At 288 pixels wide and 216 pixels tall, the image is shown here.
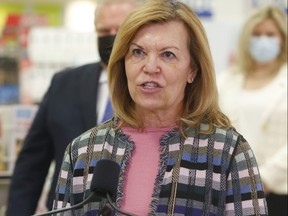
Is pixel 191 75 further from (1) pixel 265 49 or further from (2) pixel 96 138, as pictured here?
(1) pixel 265 49

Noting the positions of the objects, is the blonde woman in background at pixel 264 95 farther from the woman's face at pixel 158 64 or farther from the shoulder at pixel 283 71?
the woman's face at pixel 158 64

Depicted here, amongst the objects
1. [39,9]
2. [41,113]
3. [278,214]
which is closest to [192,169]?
[41,113]

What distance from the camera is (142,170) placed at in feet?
5.04

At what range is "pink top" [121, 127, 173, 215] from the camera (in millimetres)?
1499

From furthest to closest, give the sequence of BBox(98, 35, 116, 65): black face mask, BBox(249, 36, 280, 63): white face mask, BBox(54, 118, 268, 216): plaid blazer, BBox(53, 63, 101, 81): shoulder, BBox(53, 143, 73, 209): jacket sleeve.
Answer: BBox(249, 36, 280, 63): white face mask → BBox(53, 63, 101, 81): shoulder → BBox(98, 35, 116, 65): black face mask → BBox(53, 143, 73, 209): jacket sleeve → BBox(54, 118, 268, 216): plaid blazer

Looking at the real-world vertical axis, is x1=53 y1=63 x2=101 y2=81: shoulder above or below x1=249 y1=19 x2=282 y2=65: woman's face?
below

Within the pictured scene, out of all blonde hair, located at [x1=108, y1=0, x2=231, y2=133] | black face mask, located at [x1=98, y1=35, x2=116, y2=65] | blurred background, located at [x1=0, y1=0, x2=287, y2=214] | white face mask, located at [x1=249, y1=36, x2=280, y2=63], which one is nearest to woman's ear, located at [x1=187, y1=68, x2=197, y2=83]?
blonde hair, located at [x1=108, y1=0, x2=231, y2=133]

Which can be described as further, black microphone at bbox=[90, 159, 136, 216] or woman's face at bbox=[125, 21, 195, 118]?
woman's face at bbox=[125, 21, 195, 118]

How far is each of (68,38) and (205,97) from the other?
3.18m

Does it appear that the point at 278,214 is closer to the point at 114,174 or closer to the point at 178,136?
the point at 178,136

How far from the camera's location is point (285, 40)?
10.9ft

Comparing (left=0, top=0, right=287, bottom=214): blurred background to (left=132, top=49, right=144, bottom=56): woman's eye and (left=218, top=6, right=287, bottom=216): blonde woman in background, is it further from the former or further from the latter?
(left=132, top=49, right=144, bottom=56): woman's eye

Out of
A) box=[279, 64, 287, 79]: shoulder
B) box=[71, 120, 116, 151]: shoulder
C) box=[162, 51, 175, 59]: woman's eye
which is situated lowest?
box=[71, 120, 116, 151]: shoulder

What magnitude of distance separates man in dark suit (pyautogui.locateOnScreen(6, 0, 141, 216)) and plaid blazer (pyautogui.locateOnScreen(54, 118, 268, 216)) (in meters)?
0.73
